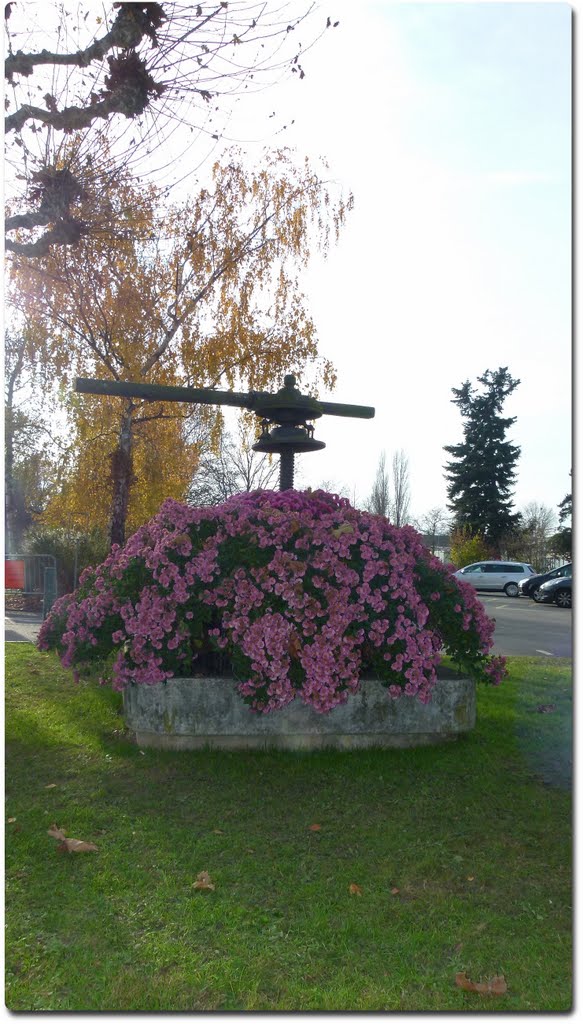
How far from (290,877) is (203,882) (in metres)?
0.37

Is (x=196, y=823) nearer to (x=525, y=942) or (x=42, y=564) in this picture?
(x=525, y=942)

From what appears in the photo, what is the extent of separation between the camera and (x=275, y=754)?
4.36 metres

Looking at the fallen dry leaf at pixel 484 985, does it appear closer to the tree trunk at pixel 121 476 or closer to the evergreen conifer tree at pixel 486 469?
the tree trunk at pixel 121 476

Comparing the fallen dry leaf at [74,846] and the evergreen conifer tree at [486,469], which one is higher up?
the evergreen conifer tree at [486,469]

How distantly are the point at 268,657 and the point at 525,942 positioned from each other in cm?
211

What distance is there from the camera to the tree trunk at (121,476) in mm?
11969

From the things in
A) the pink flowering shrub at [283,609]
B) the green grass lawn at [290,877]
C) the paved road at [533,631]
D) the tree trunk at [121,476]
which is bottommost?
the paved road at [533,631]

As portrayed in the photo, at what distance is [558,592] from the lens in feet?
69.8

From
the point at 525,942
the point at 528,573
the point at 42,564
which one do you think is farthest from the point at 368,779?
the point at 528,573

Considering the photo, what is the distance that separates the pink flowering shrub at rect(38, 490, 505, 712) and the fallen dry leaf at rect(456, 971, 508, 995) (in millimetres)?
1996

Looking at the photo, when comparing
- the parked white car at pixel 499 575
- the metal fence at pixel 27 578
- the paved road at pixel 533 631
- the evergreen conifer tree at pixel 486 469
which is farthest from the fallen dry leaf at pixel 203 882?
the evergreen conifer tree at pixel 486 469

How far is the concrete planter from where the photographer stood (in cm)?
443

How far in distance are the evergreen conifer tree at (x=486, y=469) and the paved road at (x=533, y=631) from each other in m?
15.9

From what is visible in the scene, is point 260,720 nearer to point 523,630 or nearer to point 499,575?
point 523,630
